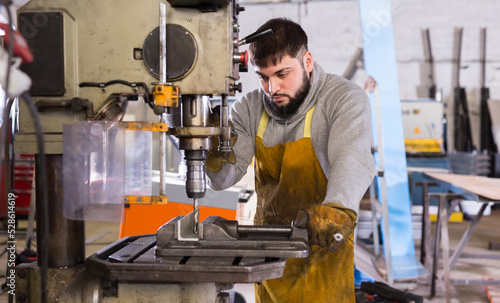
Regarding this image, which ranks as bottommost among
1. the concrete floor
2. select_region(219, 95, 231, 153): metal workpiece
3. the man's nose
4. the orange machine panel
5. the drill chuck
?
the concrete floor

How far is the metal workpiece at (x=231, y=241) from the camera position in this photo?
0.91m

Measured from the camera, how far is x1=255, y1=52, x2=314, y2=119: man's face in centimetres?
134

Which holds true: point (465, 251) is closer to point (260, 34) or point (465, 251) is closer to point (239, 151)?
point (239, 151)

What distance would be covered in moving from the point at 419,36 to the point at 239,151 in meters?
5.19

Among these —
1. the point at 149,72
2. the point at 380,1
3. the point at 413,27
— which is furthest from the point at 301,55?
the point at 413,27

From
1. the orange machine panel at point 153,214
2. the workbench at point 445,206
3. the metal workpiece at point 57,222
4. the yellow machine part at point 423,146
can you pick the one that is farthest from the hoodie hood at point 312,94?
the yellow machine part at point 423,146

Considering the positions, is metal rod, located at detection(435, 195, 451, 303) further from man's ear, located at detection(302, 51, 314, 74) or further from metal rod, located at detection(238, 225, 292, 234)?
metal rod, located at detection(238, 225, 292, 234)

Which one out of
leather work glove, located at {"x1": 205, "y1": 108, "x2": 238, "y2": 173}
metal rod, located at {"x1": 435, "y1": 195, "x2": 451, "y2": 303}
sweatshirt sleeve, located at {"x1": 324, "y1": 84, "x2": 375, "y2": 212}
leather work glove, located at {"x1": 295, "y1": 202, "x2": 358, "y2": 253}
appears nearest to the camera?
leather work glove, located at {"x1": 295, "y1": 202, "x2": 358, "y2": 253}

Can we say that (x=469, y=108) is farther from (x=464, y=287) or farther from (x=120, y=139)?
(x=120, y=139)

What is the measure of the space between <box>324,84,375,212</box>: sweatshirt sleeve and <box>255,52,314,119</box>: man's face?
0.12 metres

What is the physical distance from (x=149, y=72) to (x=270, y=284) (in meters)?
0.82

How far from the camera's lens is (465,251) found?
4.07m

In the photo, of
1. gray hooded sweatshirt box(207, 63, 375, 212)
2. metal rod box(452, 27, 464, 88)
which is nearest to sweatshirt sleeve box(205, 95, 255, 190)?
gray hooded sweatshirt box(207, 63, 375, 212)

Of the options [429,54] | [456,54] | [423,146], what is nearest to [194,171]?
[423,146]
